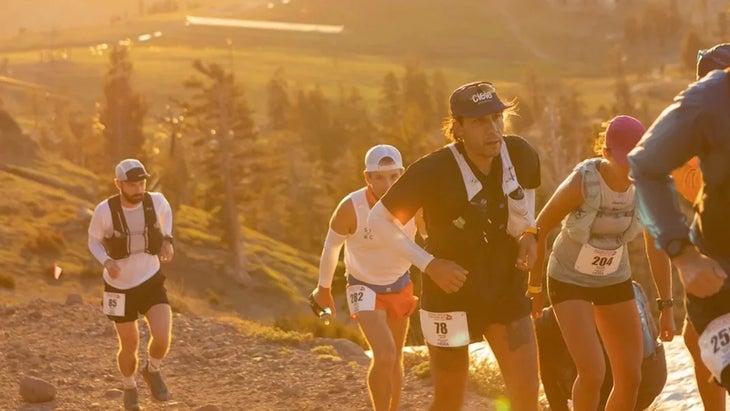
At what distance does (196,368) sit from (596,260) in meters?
8.36

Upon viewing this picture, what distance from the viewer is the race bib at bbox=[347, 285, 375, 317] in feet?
27.1

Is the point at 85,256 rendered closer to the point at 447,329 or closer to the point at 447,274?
the point at 447,329

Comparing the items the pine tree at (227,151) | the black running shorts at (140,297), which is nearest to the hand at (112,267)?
the black running shorts at (140,297)

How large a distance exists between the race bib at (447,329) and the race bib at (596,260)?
4.37 ft

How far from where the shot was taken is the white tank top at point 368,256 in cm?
837

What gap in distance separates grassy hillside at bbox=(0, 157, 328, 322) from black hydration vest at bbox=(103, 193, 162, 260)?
821 inches

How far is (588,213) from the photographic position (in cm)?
677

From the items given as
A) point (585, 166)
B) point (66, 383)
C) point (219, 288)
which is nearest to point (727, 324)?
point (585, 166)

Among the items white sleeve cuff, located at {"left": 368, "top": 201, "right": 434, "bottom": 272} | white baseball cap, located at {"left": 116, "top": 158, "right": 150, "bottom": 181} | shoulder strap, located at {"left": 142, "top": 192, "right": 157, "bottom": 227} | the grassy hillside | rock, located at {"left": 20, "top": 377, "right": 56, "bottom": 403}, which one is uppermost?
the grassy hillside

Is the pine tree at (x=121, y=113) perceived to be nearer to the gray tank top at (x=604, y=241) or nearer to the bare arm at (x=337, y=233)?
the bare arm at (x=337, y=233)

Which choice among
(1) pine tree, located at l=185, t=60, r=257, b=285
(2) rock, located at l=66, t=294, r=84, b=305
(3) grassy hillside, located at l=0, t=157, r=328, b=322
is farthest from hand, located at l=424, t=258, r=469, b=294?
(1) pine tree, located at l=185, t=60, r=257, b=285

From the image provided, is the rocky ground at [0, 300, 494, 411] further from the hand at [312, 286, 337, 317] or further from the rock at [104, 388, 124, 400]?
the hand at [312, 286, 337, 317]

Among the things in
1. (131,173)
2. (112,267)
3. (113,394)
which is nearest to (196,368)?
(113,394)

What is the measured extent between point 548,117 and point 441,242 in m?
64.2
